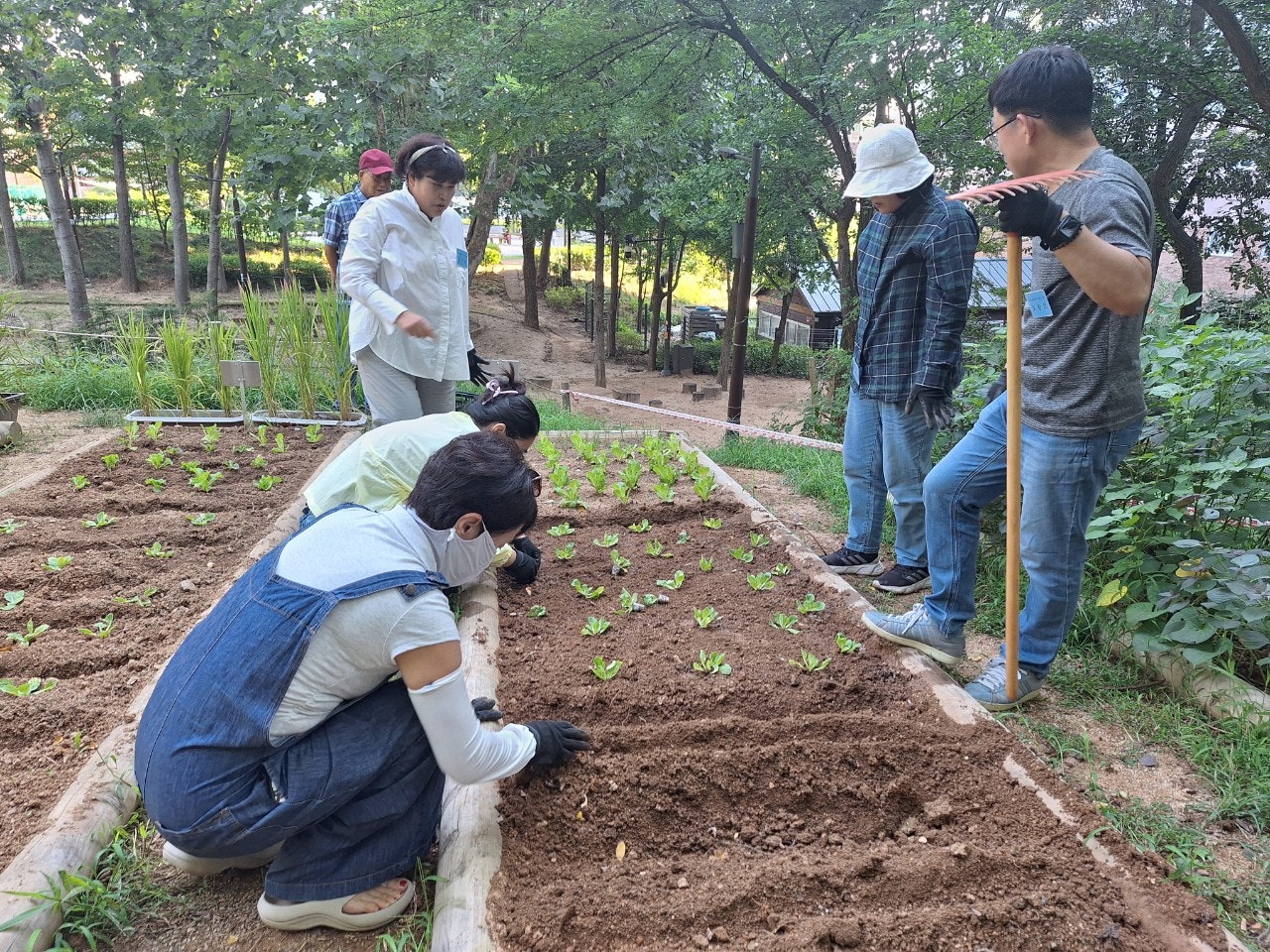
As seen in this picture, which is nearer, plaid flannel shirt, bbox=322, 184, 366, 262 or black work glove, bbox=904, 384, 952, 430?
black work glove, bbox=904, 384, 952, 430

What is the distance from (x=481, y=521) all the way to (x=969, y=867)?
130 centimetres

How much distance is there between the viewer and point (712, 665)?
2.46m

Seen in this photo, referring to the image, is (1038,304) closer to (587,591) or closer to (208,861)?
(587,591)

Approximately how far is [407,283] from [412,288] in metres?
0.03

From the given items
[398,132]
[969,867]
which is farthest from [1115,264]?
[398,132]

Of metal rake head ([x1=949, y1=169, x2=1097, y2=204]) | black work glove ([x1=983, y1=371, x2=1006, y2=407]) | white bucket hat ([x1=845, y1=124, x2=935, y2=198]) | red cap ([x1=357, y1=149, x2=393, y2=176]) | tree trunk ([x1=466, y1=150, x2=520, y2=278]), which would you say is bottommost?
black work glove ([x1=983, y1=371, x2=1006, y2=407])

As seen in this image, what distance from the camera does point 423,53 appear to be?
7578 millimetres

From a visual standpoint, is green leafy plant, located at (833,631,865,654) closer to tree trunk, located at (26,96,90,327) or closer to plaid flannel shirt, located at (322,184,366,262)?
plaid flannel shirt, located at (322,184,366,262)

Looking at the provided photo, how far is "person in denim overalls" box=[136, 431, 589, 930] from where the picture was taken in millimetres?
1463

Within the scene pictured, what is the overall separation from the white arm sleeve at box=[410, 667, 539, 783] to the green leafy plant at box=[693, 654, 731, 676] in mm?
930

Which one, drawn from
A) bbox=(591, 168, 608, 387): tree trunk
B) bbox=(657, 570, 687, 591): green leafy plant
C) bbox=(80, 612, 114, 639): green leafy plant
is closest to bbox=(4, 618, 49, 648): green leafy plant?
bbox=(80, 612, 114, 639): green leafy plant

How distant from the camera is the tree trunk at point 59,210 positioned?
29.3ft

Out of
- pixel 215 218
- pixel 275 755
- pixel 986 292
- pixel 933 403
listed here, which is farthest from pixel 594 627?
pixel 215 218

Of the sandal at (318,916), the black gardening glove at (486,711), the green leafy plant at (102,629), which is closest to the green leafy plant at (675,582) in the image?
the black gardening glove at (486,711)
